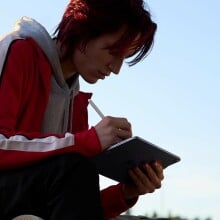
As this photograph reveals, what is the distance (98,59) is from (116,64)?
63mm

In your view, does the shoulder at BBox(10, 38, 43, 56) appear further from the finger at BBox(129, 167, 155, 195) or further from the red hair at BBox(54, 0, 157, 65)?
the finger at BBox(129, 167, 155, 195)

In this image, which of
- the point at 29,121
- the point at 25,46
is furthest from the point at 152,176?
the point at 25,46

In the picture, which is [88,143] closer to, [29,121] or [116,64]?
[29,121]

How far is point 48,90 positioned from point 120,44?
0.80 ft

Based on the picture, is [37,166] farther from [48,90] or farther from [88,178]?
[48,90]

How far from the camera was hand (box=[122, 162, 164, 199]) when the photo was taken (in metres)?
1.79

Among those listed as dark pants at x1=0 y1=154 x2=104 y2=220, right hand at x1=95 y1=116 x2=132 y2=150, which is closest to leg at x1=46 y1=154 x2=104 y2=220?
dark pants at x1=0 y1=154 x2=104 y2=220

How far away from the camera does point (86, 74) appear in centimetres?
191

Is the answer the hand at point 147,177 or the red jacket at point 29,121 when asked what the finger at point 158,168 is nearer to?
the hand at point 147,177

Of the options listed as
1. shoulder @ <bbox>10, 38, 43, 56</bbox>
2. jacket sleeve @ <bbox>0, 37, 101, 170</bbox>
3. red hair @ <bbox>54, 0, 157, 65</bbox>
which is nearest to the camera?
jacket sleeve @ <bbox>0, 37, 101, 170</bbox>

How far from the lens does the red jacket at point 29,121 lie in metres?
1.51

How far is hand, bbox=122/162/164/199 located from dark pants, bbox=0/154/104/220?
35 centimetres

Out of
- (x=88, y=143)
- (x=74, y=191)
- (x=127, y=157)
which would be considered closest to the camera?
(x=74, y=191)

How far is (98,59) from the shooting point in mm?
1855
